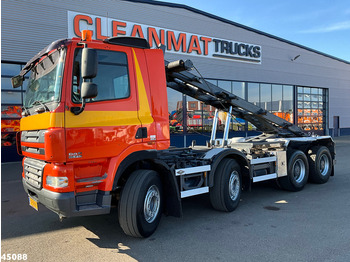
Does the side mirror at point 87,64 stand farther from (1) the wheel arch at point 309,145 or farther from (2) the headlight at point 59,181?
(1) the wheel arch at point 309,145

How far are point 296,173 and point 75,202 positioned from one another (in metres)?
5.79

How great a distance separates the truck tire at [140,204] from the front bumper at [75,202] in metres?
0.30

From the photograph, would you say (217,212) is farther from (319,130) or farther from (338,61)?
(338,61)

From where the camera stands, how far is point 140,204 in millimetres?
3938

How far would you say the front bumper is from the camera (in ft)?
11.4

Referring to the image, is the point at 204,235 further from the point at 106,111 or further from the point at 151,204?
the point at 106,111

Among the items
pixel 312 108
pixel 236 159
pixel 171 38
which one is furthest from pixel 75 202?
pixel 312 108

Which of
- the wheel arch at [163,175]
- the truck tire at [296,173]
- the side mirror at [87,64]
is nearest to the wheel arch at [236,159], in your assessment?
the wheel arch at [163,175]

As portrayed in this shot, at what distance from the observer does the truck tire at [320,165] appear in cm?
770

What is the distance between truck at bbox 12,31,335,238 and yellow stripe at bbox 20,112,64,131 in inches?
0.5

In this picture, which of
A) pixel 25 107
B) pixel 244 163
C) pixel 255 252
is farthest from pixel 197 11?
pixel 255 252

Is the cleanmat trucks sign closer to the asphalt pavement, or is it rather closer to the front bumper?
the asphalt pavement

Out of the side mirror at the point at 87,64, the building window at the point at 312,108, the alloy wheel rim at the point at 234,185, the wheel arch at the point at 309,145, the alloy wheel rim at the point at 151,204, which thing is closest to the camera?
the side mirror at the point at 87,64

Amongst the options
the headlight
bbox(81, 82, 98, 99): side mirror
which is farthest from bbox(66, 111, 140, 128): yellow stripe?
the headlight
